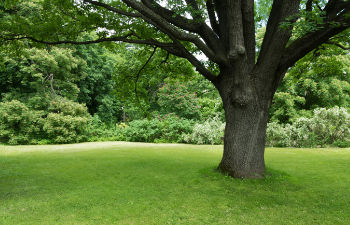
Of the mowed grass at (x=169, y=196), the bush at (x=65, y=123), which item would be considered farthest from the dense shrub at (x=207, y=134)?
the bush at (x=65, y=123)

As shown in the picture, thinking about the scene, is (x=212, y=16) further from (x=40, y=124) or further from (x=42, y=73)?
(x=42, y=73)

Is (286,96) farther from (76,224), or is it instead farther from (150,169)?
(76,224)

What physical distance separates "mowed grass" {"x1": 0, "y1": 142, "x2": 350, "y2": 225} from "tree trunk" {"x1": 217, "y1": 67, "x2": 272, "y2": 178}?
1.12 feet

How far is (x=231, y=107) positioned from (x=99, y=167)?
416 centimetres

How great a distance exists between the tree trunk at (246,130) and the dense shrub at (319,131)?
7971 millimetres

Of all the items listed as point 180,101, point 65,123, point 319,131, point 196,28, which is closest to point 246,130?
point 196,28

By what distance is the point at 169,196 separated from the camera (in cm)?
405

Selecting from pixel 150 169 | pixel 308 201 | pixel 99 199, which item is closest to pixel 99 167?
pixel 150 169

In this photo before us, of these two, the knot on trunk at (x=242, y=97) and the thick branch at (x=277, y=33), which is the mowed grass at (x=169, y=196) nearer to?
the knot on trunk at (x=242, y=97)

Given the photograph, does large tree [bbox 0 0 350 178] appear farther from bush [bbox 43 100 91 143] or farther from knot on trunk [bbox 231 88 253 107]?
bush [bbox 43 100 91 143]

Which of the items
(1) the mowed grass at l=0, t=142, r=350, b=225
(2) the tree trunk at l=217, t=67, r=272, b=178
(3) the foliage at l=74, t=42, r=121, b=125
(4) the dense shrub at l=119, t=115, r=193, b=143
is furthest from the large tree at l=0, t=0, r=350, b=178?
(3) the foliage at l=74, t=42, r=121, b=125

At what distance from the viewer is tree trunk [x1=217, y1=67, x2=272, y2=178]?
16.2 feet

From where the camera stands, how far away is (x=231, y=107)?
5.21m

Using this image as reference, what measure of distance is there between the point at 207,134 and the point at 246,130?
899cm
